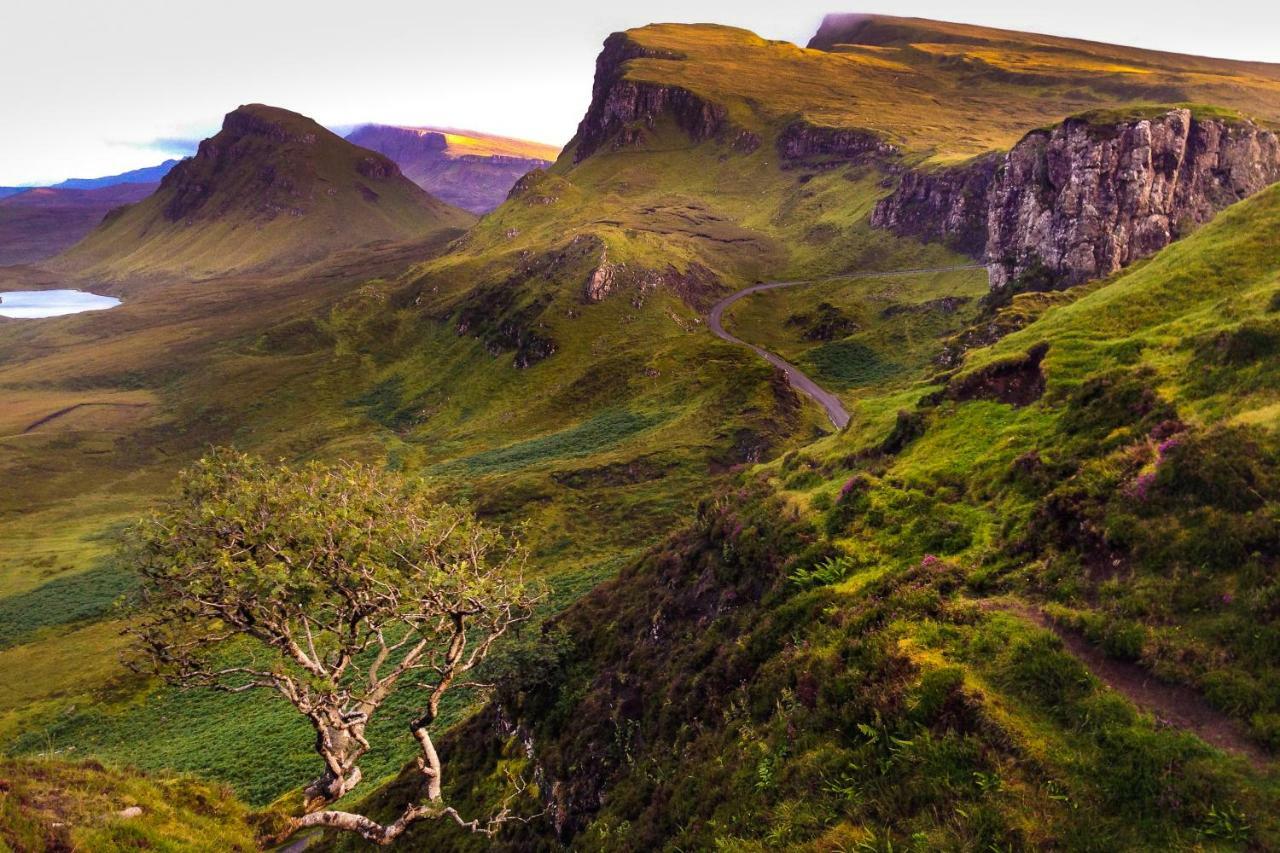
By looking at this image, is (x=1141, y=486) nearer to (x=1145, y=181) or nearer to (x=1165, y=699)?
(x=1165, y=699)

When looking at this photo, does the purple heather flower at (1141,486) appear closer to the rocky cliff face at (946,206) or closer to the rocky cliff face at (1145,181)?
the rocky cliff face at (1145,181)

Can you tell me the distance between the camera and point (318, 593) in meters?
23.7

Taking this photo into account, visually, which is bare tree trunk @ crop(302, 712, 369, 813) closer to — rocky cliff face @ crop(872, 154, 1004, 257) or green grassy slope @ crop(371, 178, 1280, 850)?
green grassy slope @ crop(371, 178, 1280, 850)

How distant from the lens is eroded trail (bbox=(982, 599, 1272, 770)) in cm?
1170

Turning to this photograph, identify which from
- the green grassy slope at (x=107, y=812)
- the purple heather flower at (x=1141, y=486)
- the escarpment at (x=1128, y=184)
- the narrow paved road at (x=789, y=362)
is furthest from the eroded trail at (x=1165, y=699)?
the escarpment at (x=1128, y=184)

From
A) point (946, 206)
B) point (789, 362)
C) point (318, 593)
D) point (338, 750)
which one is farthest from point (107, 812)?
point (946, 206)

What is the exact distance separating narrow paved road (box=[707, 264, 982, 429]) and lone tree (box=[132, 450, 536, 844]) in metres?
65.2

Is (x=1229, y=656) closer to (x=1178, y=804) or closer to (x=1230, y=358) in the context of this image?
(x=1178, y=804)

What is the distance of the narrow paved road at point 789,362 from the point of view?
4212 inches

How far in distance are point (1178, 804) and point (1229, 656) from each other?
3782 mm

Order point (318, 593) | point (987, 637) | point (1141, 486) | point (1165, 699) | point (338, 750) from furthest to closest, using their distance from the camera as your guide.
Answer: point (318, 593) → point (338, 750) → point (1141, 486) → point (987, 637) → point (1165, 699)

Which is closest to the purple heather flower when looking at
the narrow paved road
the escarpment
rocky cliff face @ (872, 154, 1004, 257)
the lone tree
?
the lone tree

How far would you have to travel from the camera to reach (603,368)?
135 metres

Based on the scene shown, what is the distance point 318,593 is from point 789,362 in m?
120
